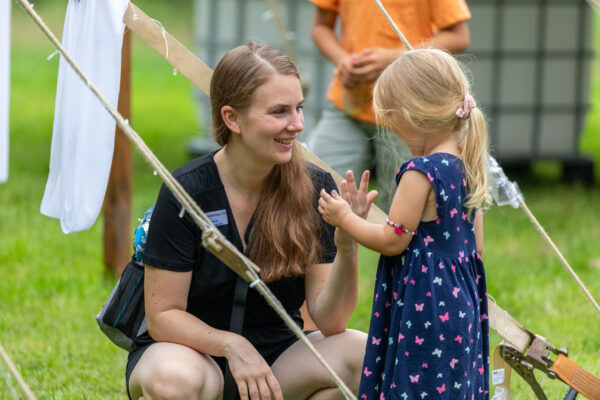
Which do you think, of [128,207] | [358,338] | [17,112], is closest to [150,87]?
[17,112]

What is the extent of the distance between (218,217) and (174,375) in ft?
1.41

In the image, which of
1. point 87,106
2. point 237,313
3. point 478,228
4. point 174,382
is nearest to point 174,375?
point 174,382

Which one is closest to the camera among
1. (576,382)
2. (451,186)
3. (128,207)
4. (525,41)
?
(451,186)

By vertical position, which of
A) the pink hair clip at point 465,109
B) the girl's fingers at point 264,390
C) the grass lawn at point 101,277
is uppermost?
the pink hair clip at point 465,109

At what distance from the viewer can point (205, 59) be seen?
6.94 m

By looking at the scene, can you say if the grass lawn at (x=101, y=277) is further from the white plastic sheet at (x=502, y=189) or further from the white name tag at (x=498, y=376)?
the white plastic sheet at (x=502, y=189)

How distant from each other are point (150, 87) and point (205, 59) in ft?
15.7

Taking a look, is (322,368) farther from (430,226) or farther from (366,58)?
(366,58)

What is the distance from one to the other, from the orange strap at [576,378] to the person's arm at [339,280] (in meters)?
0.58

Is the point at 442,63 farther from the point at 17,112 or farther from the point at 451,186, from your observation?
the point at 17,112

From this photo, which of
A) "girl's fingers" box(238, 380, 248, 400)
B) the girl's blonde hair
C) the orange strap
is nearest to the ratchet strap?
the orange strap

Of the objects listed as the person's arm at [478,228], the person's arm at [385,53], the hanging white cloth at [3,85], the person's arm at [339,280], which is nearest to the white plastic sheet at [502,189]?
the person's arm at [478,228]

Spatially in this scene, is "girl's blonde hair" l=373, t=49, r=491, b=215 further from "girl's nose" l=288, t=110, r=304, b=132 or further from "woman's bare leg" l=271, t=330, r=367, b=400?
"woman's bare leg" l=271, t=330, r=367, b=400

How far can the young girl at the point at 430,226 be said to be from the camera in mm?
2127
